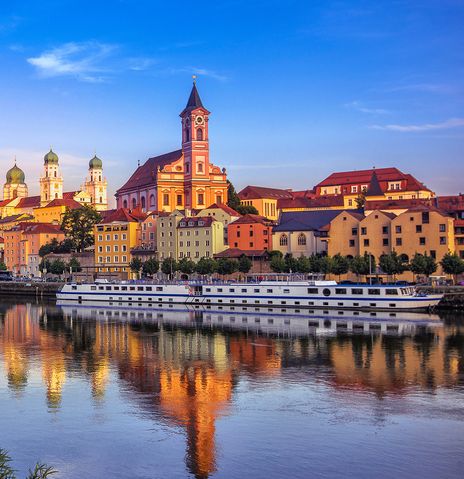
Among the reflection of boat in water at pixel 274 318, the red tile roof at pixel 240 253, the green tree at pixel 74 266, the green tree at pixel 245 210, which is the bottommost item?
the reflection of boat in water at pixel 274 318

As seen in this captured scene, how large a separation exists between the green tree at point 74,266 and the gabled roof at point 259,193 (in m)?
34.0

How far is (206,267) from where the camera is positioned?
82750 mm

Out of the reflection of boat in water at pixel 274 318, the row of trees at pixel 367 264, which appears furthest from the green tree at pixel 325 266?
the reflection of boat in water at pixel 274 318

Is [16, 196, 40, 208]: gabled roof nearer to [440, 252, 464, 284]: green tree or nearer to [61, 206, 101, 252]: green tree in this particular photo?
[61, 206, 101, 252]: green tree

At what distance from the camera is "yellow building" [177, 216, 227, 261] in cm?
9106

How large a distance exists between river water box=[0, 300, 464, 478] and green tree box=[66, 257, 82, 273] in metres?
55.6

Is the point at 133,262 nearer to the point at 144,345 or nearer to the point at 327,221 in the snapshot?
the point at 327,221

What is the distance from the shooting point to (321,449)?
812 inches

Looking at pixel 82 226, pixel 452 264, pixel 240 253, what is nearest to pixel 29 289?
pixel 82 226

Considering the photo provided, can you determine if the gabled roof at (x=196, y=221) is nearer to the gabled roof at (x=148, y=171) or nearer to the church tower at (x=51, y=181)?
the gabled roof at (x=148, y=171)

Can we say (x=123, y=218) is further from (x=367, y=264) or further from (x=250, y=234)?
(x=367, y=264)

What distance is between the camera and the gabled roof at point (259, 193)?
124438mm

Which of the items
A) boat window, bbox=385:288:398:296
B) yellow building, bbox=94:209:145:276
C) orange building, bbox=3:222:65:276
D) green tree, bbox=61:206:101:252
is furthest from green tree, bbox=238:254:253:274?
orange building, bbox=3:222:65:276

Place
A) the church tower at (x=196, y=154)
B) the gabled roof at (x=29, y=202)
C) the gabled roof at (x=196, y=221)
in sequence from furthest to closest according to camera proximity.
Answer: the gabled roof at (x=29, y=202), the church tower at (x=196, y=154), the gabled roof at (x=196, y=221)
